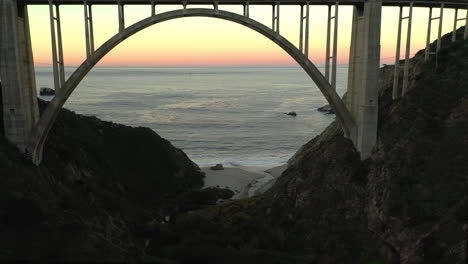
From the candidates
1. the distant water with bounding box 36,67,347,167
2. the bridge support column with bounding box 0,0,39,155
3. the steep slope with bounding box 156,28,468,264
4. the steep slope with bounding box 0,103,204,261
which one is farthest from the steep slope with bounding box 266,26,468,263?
the distant water with bounding box 36,67,347,167

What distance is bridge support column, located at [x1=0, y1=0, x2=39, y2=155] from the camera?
22062mm

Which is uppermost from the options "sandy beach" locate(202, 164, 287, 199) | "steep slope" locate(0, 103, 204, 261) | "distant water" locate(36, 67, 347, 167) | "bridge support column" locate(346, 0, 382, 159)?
"bridge support column" locate(346, 0, 382, 159)

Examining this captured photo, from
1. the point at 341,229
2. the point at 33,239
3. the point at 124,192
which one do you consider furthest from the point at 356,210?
the point at 124,192

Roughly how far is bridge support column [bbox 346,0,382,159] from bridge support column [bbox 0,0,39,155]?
21437mm

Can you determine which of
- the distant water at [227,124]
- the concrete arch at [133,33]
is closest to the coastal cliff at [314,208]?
the concrete arch at [133,33]

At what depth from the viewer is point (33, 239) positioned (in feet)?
52.5

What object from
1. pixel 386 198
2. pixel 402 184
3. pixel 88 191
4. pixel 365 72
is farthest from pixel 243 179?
pixel 402 184

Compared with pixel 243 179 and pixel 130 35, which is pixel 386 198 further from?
pixel 243 179

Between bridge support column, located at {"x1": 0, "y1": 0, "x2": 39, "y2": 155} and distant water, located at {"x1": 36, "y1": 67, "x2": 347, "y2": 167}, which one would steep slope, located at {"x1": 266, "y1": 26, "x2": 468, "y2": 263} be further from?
distant water, located at {"x1": 36, "y1": 67, "x2": 347, "y2": 167}

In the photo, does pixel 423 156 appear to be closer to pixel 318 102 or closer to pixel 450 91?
pixel 450 91

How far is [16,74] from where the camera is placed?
2245 cm

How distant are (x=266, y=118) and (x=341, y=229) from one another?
7731 centimetres

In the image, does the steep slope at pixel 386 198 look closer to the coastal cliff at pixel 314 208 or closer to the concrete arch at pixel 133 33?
the coastal cliff at pixel 314 208

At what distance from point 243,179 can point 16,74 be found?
95.6 feet
